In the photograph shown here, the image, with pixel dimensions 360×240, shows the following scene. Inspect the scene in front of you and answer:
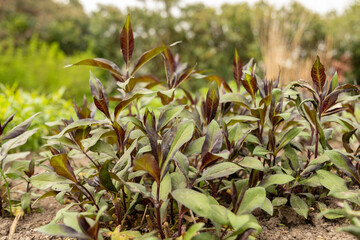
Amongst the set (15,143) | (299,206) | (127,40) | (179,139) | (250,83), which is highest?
(127,40)

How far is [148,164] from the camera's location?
988mm

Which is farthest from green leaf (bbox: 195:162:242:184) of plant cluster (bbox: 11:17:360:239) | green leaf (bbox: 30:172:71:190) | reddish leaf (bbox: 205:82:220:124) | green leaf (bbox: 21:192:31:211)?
green leaf (bbox: 21:192:31:211)

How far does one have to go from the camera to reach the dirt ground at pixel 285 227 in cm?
134

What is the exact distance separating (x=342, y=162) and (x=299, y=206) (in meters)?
0.25

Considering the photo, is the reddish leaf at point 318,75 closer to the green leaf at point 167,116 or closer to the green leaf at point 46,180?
the green leaf at point 167,116

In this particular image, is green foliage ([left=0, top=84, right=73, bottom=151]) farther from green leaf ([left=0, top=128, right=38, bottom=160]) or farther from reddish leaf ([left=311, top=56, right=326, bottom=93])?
reddish leaf ([left=311, top=56, right=326, bottom=93])

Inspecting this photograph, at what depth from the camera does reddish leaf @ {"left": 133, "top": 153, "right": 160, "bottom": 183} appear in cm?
96

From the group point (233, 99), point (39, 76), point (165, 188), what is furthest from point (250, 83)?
point (39, 76)

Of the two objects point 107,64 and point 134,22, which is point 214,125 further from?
point 134,22

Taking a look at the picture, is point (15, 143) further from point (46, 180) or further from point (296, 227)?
point (296, 227)

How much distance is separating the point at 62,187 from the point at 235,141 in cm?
Result: 73

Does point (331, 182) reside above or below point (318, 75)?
below

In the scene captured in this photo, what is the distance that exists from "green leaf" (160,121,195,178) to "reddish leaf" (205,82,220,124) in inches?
12.5

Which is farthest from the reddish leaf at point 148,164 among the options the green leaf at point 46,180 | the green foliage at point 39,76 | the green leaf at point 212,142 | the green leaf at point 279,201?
the green foliage at point 39,76
